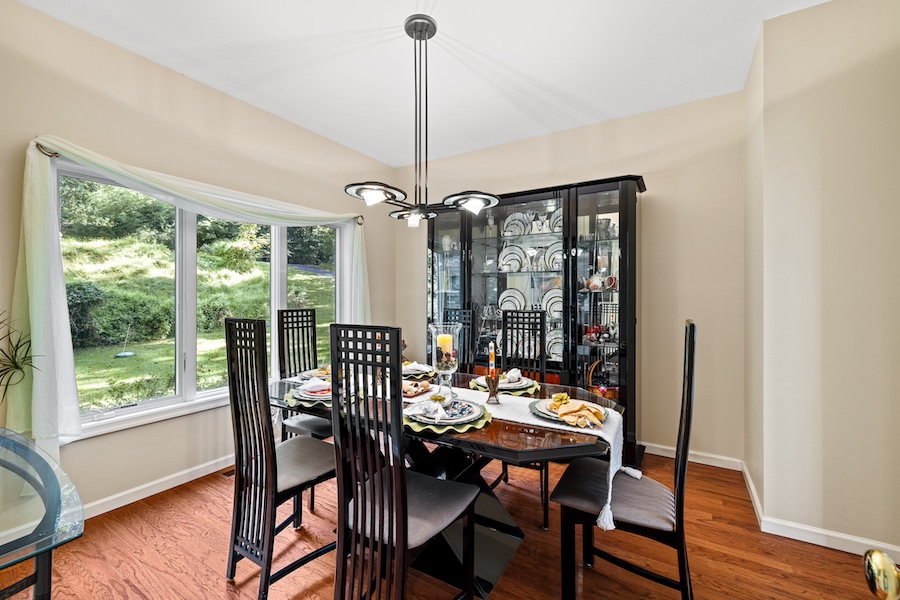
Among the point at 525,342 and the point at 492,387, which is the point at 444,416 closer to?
the point at 492,387

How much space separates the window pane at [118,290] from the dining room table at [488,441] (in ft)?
3.38

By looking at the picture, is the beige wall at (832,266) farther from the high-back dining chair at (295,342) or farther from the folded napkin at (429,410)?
the high-back dining chair at (295,342)

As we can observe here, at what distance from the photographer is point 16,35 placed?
6.33ft

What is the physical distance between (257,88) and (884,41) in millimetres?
3513

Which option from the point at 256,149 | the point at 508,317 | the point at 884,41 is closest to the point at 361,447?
the point at 508,317

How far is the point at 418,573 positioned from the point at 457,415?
2.61 feet

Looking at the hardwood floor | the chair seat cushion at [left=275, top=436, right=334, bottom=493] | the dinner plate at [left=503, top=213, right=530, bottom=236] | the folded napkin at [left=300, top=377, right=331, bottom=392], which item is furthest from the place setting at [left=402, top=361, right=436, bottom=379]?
the dinner plate at [left=503, top=213, right=530, bottom=236]

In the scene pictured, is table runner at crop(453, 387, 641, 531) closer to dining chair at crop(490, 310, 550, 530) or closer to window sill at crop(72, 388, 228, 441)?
dining chair at crop(490, 310, 550, 530)

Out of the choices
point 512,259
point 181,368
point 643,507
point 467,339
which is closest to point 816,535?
point 643,507

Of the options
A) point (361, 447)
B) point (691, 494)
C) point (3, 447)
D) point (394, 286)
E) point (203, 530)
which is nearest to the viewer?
point (361, 447)

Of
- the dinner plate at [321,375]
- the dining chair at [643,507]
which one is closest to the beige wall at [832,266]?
the dining chair at [643,507]

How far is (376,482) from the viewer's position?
4.43ft

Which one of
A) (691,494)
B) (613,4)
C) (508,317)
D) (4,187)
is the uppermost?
(613,4)

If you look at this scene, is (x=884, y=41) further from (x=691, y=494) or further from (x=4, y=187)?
(x=4, y=187)
